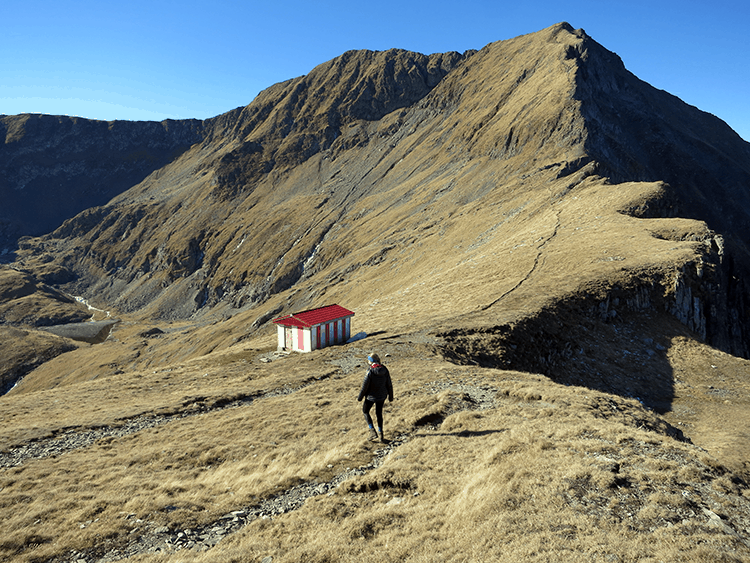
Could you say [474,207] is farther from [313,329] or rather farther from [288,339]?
[313,329]

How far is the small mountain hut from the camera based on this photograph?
2781 centimetres

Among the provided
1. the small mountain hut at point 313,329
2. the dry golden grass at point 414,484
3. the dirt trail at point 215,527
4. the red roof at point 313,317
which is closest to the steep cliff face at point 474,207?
the small mountain hut at point 313,329

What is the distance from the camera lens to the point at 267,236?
145375 millimetres

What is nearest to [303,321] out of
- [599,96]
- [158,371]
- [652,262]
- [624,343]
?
[158,371]

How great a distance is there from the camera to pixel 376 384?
13.3 meters

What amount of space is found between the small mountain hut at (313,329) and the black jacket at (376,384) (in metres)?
14.6

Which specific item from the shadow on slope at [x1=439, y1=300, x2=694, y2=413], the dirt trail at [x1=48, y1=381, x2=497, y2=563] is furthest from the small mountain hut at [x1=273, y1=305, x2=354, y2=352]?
the dirt trail at [x1=48, y1=381, x2=497, y2=563]

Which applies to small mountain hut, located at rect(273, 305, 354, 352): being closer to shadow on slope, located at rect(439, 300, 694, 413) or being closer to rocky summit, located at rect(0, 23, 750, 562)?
rocky summit, located at rect(0, 23, 750, 562)

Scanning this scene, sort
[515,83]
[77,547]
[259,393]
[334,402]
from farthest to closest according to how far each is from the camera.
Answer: [515,83]
[259,393]
[334,402]
[77,547]

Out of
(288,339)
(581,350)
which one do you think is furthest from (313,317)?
(581,350)

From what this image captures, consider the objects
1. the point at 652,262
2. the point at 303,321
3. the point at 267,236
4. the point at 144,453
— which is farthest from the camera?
the point at 267,236

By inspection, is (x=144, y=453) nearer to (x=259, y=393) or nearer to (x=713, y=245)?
(x=259, y=393)

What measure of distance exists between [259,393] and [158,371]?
37.9ft

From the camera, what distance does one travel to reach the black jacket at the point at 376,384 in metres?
13.2
